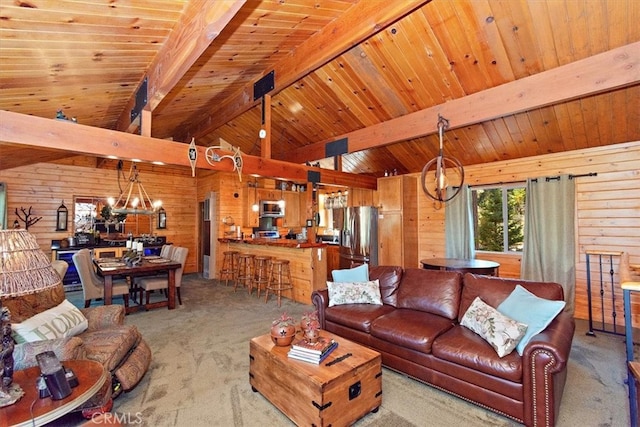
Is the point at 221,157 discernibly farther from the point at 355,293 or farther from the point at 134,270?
the point at 355,293

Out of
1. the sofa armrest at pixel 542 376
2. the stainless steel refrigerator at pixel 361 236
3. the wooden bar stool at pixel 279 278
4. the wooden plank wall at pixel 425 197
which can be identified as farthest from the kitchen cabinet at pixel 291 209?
the sofa armrest at pixel 542 376

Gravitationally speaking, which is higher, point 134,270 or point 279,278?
point 134,270

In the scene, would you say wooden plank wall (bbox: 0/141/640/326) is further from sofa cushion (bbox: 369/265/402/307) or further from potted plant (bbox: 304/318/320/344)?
potted plant (bbox: 304/318/320/344)

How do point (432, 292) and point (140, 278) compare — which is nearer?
point (432, 292)

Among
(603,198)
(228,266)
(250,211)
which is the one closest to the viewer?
(603,198)

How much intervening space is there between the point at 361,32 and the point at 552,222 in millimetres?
4095

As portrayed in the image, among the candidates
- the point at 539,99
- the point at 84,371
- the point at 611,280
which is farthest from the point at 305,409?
the point at 611,280

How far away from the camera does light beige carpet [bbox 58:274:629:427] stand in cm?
213

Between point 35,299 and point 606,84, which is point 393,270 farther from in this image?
point 35,299

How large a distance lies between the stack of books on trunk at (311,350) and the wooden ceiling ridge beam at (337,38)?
2.79 metres

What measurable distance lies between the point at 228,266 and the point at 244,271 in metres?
0.70

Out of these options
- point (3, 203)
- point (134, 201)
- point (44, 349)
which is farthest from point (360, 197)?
point (3, 203)

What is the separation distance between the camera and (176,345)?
3393 millimetres

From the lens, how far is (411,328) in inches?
104
